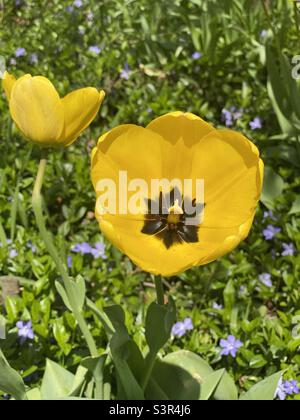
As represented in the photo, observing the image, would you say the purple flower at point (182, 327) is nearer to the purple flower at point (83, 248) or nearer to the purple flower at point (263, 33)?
the purple flower at point (83, 248)

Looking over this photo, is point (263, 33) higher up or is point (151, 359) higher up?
→ point (263, 33)

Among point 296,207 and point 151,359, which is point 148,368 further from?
point 296,207

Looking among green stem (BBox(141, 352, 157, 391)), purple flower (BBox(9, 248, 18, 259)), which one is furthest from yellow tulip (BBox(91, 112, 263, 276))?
→ purple flower (BBox(9, 248, 18, 259))

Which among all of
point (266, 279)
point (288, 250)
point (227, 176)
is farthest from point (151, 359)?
point (288, 250)

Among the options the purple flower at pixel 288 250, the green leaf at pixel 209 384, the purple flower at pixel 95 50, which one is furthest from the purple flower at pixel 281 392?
the purple flower at pixel 95 50

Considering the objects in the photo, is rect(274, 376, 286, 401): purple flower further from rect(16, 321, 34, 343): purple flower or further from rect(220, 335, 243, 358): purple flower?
rect(16, 321, 34, 343): purple flower
